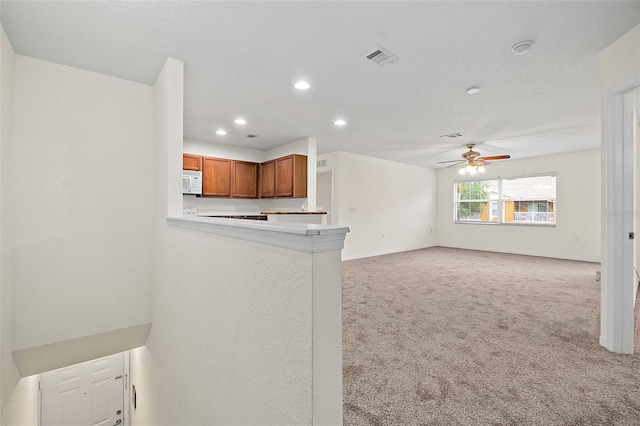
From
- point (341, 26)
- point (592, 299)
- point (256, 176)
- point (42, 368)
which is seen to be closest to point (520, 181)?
point (592, 299)

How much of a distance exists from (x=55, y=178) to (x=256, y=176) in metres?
3.40

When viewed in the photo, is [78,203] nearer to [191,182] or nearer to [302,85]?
[191,182]

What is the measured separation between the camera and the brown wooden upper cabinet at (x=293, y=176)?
4.84 meters

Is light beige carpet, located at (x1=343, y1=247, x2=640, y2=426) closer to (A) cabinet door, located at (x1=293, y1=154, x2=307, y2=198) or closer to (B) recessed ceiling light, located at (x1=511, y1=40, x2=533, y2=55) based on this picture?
(A) cabinet door, located at (x1=293, y1=154, x2=307, y2=198)

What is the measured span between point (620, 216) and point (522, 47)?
1.51m

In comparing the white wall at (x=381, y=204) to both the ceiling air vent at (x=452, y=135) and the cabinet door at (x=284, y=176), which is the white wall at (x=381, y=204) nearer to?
the cabinet door at (x=284, y=176)

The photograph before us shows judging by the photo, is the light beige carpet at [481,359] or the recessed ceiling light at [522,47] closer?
the light beige carpet at [481,359]

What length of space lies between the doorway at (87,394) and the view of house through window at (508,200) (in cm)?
864

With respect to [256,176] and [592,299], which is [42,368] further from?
[592,299]

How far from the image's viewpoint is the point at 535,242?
6.66 meters

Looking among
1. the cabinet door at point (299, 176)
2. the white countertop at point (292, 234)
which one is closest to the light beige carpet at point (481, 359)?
the white countertop at point (292, 234)

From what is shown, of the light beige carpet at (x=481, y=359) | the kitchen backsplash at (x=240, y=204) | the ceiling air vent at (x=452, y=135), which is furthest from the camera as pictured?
the kitchen backsplash at (x=240, y=204)

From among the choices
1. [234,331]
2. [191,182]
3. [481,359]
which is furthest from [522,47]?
[191,182]

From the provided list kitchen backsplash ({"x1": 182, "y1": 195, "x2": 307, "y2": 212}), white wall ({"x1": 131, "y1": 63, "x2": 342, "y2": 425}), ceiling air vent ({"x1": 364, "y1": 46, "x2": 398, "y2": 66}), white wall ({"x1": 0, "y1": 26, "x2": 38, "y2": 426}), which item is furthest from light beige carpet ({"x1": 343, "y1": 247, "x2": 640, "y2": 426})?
Answer: white wall ({"x1": 0, "y1": 26, "x2": 38, "y2": 426})
